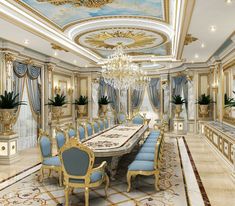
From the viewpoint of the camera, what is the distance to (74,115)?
10.5 metres

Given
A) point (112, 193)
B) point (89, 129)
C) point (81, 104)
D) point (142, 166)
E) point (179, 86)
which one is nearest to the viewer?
point (112, 193)

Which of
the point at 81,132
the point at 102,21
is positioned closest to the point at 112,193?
the point at 81,132

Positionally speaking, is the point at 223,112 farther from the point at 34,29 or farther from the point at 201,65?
the point at 34,29

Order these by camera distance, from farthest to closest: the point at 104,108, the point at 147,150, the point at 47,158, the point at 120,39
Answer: the point at 104,108 → the point at 120,39 → the point at 147,150 → the point at 47,158

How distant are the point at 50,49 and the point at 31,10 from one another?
2493 millimetres

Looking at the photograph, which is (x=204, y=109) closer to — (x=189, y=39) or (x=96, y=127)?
(x=189, y=39)

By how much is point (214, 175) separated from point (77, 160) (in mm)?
2857

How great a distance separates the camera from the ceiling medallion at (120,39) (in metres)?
5.81

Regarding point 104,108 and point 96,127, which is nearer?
point 96,127

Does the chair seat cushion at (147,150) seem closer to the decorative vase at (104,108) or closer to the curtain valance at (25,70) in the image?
the curtain valance at (25,70)

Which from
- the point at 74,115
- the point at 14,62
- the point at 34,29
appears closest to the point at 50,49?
the point at 14,62

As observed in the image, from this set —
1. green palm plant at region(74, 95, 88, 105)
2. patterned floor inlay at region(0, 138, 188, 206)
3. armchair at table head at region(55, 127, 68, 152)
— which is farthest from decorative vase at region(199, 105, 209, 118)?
armchair at table head at region(55, 127, 68, 152)

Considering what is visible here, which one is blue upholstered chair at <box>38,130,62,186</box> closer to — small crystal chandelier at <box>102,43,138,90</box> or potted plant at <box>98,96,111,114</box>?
small crystal chandelier at <box>102,43,138,90</box>

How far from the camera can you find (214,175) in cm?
461
